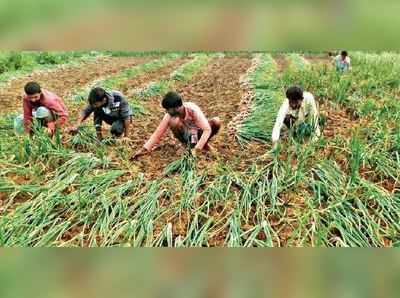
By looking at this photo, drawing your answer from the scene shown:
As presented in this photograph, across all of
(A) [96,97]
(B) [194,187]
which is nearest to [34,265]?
(B) [194,187]

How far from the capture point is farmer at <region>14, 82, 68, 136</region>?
1.48 meters

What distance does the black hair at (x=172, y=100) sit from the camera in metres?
1.54

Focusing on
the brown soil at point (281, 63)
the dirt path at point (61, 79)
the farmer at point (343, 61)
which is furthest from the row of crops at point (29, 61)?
Result: the farmer at point (343, 61)

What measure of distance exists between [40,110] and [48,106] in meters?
0.09

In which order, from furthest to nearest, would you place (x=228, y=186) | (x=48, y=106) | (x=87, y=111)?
1. (x=87, y=111)
2. (x=48, y=106)
3. (x=228, y=186)

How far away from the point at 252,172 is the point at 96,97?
545mm

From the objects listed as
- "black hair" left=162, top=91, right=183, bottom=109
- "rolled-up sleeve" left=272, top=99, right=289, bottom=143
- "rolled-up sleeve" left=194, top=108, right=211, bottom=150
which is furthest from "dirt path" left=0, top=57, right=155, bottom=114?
"rolled-up sleeve" left=272, top=99, right=289, bottom=143

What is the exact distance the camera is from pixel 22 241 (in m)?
1.07

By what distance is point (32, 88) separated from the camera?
1528 millimetres

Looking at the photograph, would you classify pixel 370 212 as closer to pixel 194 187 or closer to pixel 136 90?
pixel 194 187

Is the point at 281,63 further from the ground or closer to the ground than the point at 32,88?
further from the ground

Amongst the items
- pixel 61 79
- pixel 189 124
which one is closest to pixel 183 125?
pixel 189 124

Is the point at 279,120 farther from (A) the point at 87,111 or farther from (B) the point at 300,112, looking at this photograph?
(A) the point at 87,111
